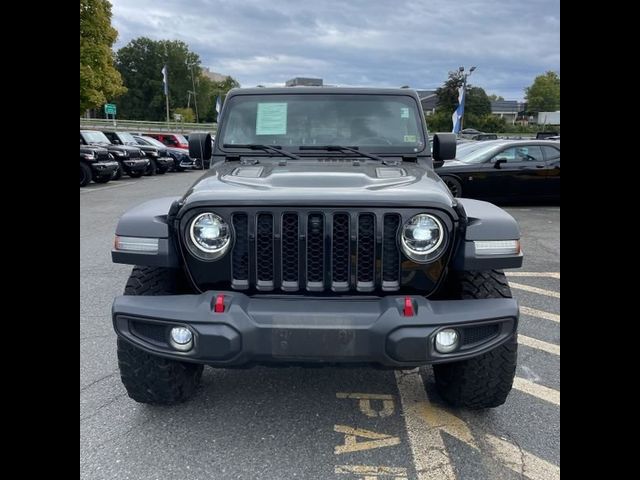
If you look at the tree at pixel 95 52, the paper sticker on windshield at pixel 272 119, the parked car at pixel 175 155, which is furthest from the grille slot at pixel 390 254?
the tree at pixel 95 52

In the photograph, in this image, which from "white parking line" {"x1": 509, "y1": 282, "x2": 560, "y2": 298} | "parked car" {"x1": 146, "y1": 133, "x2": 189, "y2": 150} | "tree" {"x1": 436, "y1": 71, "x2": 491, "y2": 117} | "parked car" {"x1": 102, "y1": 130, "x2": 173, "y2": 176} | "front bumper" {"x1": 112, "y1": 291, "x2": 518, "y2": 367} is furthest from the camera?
"tree" {"x1": 436, "y1": 71, "x2": 491, "y2": 117}

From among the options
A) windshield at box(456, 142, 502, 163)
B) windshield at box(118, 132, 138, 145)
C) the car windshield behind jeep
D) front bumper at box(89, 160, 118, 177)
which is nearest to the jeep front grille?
the car windshield behind jeep

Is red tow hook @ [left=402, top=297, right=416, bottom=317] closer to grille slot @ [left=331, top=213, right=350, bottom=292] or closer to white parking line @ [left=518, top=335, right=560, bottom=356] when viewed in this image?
grille slot @ [left=331, top=213, right=350, bottom=292]

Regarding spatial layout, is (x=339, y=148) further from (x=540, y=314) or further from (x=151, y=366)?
(x=540, y=314)

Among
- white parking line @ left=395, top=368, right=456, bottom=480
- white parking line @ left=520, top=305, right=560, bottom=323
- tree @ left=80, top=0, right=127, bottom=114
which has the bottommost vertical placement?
white parking line @ left=395, top=368, right=456, bottom=480

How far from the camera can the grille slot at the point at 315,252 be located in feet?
7.55

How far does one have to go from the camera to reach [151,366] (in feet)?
8.42

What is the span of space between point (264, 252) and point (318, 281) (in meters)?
0.29

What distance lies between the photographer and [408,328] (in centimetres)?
210

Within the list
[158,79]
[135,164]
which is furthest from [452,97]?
[158,79]

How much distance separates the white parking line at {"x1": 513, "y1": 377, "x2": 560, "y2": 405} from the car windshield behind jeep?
1.68 m

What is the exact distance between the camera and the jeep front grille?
2287 millimetres
